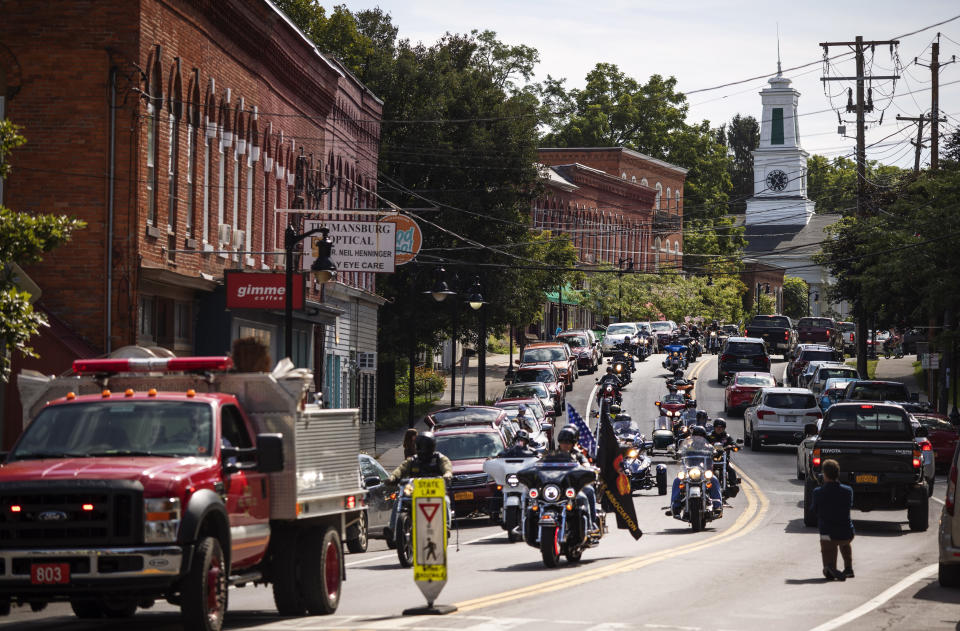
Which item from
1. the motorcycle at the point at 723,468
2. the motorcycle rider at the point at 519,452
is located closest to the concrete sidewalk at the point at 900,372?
the motorcycle at the point at 723,468

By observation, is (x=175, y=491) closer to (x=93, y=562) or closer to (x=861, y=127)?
(x=93, y=562)

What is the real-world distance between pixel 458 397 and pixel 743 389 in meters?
15.9

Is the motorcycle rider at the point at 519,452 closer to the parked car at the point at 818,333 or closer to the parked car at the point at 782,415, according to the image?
the parked car at the point at 782,415

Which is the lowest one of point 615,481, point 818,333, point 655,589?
point 655,589

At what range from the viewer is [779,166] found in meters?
165

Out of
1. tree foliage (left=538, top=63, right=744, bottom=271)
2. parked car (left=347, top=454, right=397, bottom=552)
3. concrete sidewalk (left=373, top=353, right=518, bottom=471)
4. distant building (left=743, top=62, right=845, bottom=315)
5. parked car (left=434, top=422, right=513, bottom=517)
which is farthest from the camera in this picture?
distant building (left=743, top=62, right=845, bottom=315)

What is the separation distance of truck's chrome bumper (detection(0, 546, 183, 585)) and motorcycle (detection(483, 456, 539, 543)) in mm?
8385

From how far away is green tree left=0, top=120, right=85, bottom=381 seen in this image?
1802 centimetres

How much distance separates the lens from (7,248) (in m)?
18.5

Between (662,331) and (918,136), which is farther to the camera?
(662,331)

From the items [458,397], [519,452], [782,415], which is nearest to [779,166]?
[458,397]

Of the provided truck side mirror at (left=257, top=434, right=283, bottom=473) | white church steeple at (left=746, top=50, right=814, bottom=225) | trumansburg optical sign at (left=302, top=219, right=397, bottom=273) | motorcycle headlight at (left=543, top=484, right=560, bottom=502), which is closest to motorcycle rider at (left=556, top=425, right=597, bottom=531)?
motorcycle headlight at (left=543, top=484, right=560, bottom=502)

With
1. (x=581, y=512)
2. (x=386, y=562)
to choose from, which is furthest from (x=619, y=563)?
(x=386, y=562)

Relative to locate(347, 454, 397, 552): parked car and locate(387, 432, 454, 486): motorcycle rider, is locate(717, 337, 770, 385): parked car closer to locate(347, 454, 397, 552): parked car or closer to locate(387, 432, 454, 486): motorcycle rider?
locate(347, 454, 397, 552): parked car
